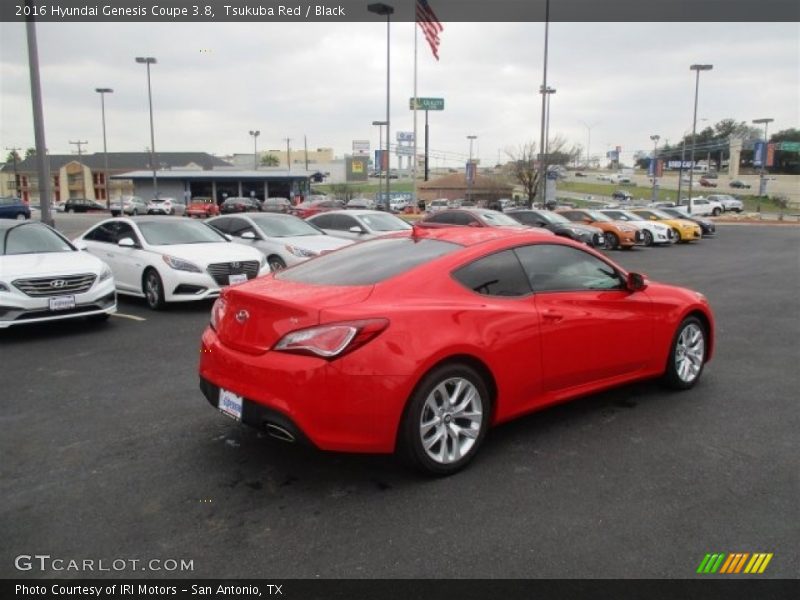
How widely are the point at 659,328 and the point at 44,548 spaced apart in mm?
4518

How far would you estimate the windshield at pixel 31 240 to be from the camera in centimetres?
850

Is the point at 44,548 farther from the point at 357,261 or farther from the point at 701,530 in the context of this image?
the point at 701,530

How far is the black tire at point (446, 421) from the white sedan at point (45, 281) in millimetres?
5771

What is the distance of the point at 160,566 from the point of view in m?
3.04

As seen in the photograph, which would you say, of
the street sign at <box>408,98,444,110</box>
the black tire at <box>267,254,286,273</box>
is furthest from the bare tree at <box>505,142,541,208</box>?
the black tire at <box>267,254,286,273</box>

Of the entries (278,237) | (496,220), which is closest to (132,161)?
(496,220)

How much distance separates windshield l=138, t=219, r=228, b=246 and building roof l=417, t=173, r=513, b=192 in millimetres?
73056

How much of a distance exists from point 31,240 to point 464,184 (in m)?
92.1

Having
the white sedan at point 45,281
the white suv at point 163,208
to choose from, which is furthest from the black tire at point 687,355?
the white suv at point 163,208

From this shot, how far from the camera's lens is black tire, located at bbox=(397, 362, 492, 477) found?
3758mm
